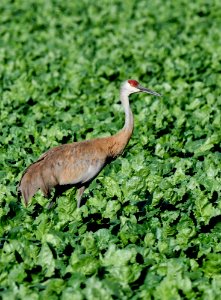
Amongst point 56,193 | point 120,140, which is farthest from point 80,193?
point 120,140

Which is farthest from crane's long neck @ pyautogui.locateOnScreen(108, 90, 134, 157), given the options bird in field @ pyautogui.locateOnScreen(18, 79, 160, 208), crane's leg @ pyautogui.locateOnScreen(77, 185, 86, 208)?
crane's leg @ pyautogui.locateOnScreen(77, 185, 86, 208)

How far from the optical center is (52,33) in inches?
600

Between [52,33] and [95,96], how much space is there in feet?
15.9

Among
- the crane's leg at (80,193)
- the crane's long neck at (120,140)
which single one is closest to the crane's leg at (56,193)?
the crane's leg at (80,193)

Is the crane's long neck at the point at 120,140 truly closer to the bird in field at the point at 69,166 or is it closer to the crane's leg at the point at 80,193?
the bird in field at the point at 69,166

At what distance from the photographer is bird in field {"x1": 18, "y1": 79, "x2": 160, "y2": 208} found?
696 centimetres

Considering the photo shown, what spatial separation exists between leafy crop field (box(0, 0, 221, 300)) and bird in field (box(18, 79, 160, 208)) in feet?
0.51

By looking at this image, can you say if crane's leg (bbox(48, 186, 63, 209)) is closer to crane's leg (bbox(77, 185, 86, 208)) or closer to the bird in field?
the bird in field

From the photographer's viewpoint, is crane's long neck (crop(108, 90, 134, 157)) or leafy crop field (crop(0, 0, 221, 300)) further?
crane's long neck (crop(108, 90, 134, 157))

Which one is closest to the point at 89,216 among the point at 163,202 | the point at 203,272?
the point at 163,202

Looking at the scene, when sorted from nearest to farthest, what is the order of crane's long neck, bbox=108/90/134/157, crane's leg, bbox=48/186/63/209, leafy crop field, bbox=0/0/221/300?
leafy crop field, bbox=0/0/221/300
crane's leg, bbox=48/186/63/209
crane's long neck, bbox=108/90/134/157

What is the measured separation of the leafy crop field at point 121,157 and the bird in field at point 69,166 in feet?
0.51

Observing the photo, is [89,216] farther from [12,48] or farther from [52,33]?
[52,33]

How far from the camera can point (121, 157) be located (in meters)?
8.14
